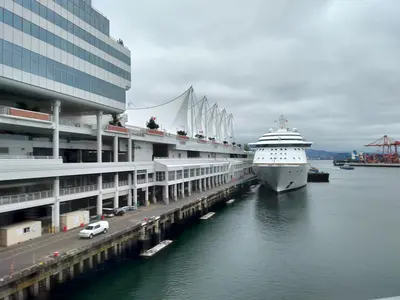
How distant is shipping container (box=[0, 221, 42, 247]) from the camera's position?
72.4 feet

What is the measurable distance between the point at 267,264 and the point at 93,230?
46.4 feet

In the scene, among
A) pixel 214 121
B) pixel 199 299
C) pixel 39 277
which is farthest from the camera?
pixel 214 121

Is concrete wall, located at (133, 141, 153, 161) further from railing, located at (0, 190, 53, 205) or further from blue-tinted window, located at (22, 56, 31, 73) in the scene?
blue-tinted window, located at (22, 56, 31, 73)

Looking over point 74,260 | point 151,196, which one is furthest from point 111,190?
point 74,260

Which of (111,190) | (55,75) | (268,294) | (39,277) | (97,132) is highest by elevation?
(55,75)

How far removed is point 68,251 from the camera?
2078cm

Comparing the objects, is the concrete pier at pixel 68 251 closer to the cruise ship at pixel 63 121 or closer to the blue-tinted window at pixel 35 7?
the cruise ship at pixel 63 121

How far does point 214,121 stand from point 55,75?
Answer: 303ft

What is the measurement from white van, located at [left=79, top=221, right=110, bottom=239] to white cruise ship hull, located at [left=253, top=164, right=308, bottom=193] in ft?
149

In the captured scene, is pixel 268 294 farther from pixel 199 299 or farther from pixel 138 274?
pixel 138 274

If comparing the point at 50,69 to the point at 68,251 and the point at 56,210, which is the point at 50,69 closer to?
the point at 56,210

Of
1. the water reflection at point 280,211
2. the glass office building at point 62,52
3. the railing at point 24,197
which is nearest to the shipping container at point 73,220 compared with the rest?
the railing at point 24,197

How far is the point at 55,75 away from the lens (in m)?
29.0

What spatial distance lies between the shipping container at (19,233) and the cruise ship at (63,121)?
15cm
